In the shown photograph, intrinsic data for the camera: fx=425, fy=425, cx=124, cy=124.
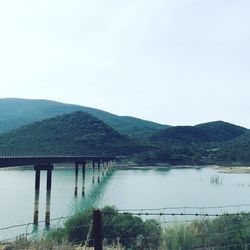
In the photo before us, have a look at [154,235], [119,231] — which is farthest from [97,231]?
[119,231]

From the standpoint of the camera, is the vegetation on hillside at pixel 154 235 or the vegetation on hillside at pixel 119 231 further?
the vegetation on hillside at pixel 119 231

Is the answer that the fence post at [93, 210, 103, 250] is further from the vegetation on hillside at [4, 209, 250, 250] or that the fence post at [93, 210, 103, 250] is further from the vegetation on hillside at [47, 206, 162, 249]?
the vegetation on hillside at [47, 206, 162, 249]

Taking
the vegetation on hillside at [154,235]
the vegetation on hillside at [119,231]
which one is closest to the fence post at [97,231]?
the vegetation on hillside at [154,235]

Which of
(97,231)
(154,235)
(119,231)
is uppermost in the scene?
(97,231)

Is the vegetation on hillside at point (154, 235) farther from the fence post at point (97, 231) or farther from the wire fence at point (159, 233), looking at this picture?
the fence post at point (97, 231)

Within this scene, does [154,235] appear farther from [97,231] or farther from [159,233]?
[97,231]

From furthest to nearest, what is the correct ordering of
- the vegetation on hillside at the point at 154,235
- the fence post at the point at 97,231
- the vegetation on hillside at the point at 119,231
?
the vegetation on hillside at the point at 119,231 < the vegetation on hillside at the point at 154,235 < the fence post at the point at 97,231

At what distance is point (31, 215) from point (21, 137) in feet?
508

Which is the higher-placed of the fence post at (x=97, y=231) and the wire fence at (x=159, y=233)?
the fence post at (x=97, y=231)

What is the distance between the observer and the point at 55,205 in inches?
2338

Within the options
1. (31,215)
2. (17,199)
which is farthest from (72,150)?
(31,215)

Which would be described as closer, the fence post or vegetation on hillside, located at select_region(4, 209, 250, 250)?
the fence post

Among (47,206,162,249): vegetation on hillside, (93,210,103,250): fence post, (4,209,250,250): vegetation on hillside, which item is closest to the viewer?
(93,210,103,250): fence post

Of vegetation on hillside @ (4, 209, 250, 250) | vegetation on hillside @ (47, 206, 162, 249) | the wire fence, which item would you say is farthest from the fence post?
vegetation on hillside @ (47, 206, 162, 249)
